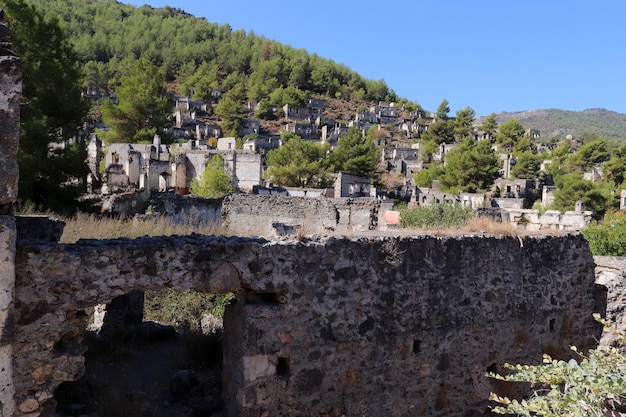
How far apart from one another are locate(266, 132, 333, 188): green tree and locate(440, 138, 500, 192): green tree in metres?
13.4

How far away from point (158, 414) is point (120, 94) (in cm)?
2731

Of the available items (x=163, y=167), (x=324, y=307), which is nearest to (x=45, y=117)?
(x=324, y=307)

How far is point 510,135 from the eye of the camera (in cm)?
6656

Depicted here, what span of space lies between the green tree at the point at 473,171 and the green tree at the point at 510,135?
2668 cm

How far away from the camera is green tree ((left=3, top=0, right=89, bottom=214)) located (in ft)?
36.6

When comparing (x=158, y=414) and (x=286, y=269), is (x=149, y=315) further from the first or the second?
(x=286, y=269)

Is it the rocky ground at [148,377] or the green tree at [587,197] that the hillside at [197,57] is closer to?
the green tree at [587,197]

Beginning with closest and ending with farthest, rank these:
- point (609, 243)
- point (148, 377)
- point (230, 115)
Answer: point (148, 377) → point (609, 243) → point (230, 115)

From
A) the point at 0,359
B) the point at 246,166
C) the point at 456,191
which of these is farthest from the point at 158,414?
the point at 456,191

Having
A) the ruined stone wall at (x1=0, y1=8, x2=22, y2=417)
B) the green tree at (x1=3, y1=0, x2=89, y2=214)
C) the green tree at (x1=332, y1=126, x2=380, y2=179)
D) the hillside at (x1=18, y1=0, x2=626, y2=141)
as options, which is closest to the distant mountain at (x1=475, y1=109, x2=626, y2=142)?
the hillside at (x1=18, y1=0, x2=626, y2=141)

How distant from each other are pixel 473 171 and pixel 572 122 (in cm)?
12576

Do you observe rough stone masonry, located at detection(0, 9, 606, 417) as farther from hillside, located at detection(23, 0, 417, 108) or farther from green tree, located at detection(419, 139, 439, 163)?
hillside, located at detection(23, 0, 417, 108)

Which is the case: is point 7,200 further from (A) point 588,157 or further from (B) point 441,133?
(B) point 441,133

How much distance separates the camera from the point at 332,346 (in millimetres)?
5059
